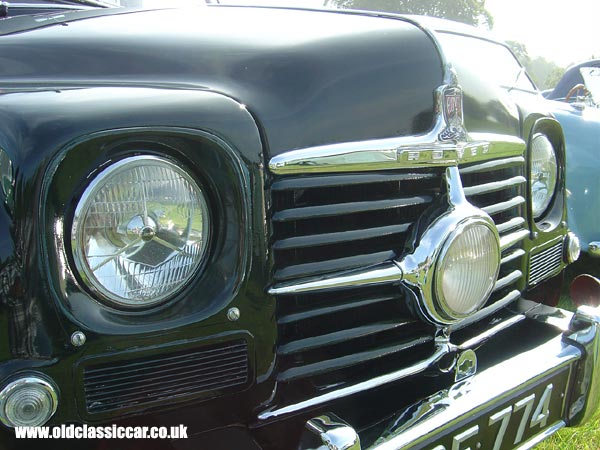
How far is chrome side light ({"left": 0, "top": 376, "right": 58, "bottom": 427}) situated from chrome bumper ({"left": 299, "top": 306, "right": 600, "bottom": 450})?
52 cm

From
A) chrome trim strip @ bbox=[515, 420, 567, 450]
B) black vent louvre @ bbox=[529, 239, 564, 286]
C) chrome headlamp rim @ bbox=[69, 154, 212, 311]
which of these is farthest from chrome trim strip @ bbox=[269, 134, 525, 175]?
chrome trim strip @ bbox=[515, 420, 567, 450]

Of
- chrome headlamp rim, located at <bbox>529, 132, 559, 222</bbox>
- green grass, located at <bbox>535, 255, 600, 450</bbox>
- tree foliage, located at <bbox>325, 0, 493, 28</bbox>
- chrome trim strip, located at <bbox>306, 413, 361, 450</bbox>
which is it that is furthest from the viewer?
tree foliage, located at <bbox>325, 0, 493, 28</bbox>

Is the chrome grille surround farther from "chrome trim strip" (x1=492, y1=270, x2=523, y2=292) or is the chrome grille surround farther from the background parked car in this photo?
the background parked car

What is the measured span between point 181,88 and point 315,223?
43 centimetres

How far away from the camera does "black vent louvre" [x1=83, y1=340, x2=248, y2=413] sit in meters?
1.11

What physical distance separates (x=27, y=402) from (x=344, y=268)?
708mm

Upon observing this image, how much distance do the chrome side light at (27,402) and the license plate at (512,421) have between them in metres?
0.80

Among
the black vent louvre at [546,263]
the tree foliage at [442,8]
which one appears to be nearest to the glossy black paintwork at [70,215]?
the black vent louvre at [546,263]

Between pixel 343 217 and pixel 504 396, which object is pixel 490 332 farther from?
pixel 343 217

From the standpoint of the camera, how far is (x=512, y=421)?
150 cm

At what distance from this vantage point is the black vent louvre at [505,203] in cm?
170

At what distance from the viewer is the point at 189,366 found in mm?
1181

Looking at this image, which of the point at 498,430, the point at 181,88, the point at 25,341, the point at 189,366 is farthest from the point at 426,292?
the point at 25,341

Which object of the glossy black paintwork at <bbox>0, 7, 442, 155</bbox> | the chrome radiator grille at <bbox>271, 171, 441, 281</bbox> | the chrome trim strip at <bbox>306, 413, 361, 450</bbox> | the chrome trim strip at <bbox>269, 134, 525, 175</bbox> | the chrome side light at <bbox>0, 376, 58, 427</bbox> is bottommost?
the chrome trim strip at <bbox>306, 413, 361, 450</bbox>
